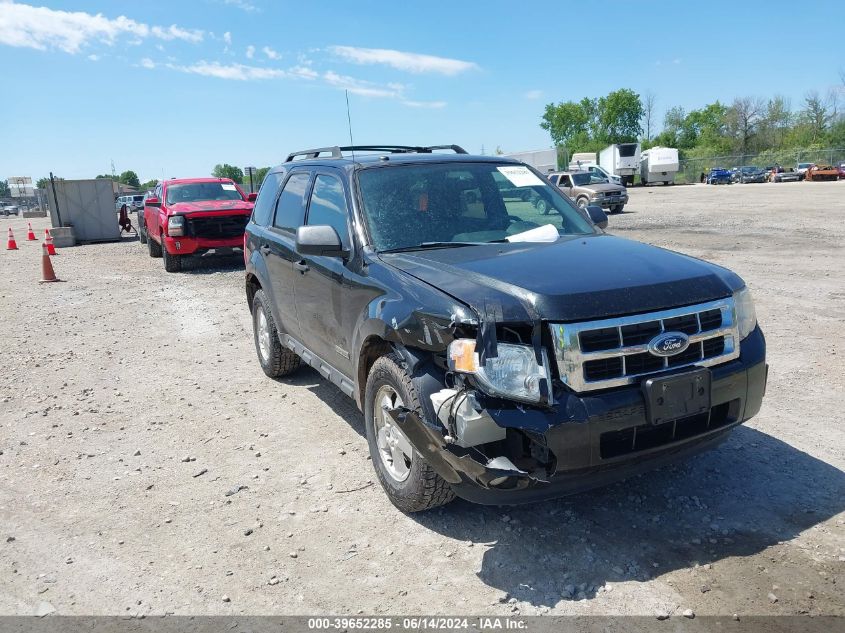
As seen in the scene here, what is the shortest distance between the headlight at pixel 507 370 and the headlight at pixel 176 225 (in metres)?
11.8

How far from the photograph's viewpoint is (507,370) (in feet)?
9.71

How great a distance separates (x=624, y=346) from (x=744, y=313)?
0.93 meters

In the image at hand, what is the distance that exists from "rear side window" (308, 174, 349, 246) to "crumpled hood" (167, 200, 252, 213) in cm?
942

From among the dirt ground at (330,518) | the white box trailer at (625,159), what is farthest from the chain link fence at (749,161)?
the dirt ground at (330,518)

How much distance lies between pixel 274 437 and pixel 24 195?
314 feet

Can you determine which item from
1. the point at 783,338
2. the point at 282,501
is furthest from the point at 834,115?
the point at 282,501

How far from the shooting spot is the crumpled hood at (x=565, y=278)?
302 centimetres

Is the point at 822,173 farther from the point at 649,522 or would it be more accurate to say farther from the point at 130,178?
the point at 130,178

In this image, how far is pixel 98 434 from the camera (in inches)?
203

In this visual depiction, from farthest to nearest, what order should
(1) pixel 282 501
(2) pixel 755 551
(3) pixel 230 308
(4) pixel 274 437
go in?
(3) pixel 230 308 → (4) pixel 274 437 → (1) pixel 282 501 → (2) pixel 755 551

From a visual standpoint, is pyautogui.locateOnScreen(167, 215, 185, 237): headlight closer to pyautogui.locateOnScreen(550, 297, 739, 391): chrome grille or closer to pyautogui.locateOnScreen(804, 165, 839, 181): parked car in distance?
pyautogui.locateOnScreen(550, 297, 739, 391): chrome grille

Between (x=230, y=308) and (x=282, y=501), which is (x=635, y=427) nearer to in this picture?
(x=282, y=501)

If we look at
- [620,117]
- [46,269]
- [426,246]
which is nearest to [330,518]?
[426,246]

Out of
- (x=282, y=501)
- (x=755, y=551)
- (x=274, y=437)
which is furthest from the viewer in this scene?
(x=274, y=437)
